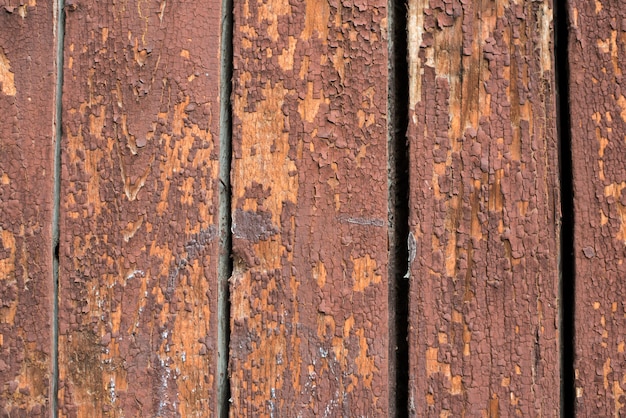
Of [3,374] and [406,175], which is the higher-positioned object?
[406,175]

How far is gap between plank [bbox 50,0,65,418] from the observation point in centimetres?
76

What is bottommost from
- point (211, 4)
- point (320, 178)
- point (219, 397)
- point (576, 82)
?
point (219, 397)

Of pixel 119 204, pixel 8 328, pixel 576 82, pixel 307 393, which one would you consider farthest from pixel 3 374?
pixel 576 82

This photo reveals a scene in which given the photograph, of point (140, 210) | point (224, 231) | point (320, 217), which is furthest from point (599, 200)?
point (140, 210)

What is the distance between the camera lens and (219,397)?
755mm

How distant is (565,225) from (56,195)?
693 mm

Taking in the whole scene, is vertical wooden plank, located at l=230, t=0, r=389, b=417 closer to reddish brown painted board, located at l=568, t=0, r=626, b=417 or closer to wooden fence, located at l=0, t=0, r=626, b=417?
wooden fence, located at l=0, t=0, r=626, b=417

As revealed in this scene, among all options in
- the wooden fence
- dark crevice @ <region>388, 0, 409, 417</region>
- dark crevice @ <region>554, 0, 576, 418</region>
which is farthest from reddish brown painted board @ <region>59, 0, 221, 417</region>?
dark crevice @ <region>554, 0, 576, 418</region>

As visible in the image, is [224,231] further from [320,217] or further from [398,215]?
[398,215]

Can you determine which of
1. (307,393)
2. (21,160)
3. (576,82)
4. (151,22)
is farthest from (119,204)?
(576,82)

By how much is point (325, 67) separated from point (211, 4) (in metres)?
0.18

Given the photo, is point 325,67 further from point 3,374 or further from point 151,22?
point 3,374

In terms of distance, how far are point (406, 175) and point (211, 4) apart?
1.16 ft

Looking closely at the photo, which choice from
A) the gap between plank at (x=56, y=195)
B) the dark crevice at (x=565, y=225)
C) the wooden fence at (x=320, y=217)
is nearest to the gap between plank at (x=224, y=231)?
the wooden fence at (x=320, y=217)
